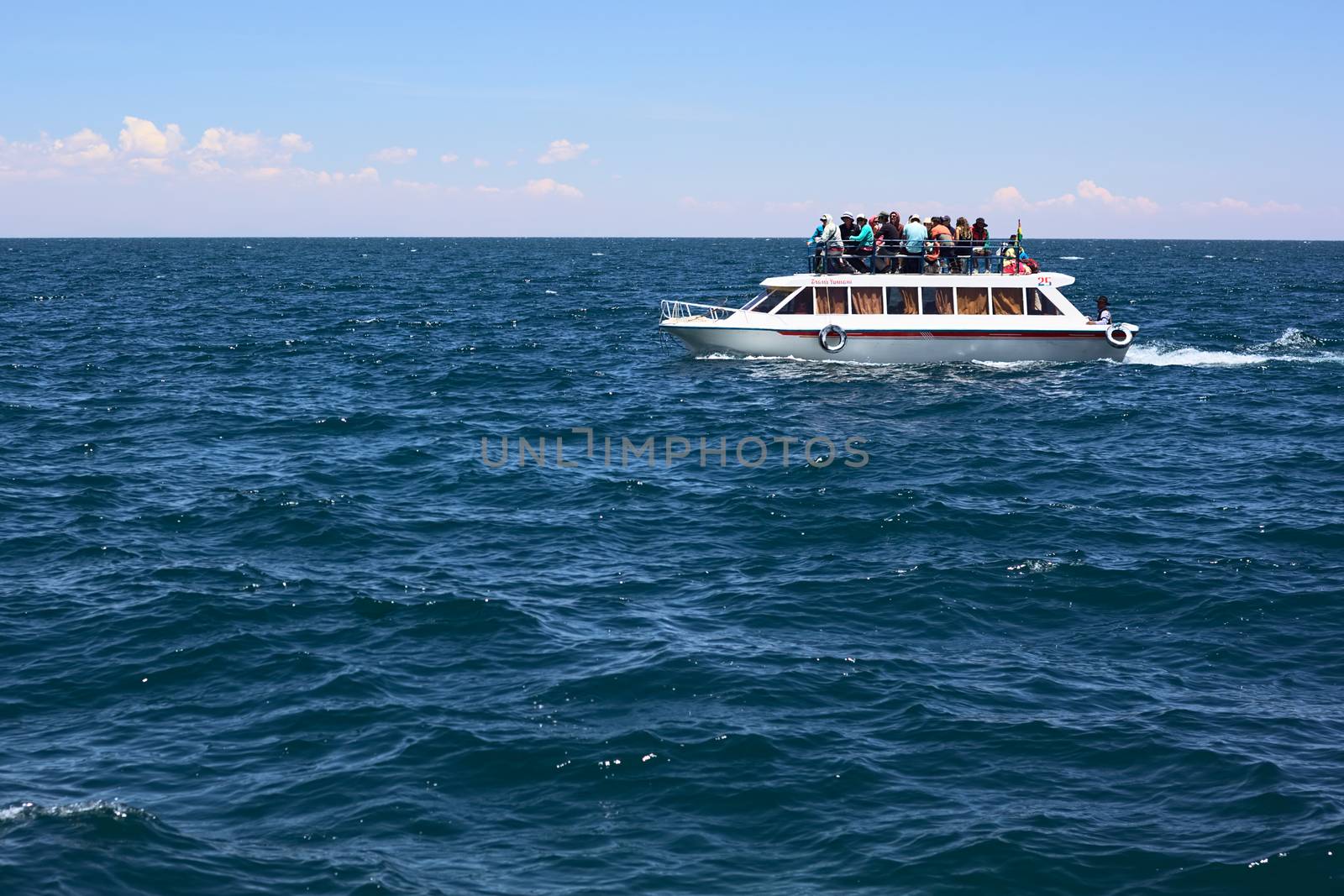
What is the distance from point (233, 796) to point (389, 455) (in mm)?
16738

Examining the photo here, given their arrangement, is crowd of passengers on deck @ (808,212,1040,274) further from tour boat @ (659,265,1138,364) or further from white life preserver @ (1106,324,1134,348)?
white life preserver @ (1106,324,1134,348)

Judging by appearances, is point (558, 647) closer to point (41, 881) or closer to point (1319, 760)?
point (41, 881)

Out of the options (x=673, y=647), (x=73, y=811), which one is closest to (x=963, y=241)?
(x=673, y=647)

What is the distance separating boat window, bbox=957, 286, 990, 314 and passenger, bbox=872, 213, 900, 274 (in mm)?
2352

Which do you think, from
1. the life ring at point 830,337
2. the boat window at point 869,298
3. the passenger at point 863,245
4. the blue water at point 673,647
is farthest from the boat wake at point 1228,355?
the life ring at point 830,337

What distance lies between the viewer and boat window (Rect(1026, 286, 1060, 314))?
4041 cm

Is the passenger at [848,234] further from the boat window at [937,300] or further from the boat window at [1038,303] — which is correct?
the boat window at [1038,303]

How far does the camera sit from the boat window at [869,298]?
40062 millimetres

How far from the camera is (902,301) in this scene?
40.2 m

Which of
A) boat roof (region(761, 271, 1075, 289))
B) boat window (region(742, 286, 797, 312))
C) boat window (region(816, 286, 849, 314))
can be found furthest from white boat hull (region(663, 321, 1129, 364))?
boat roof (region(761, 271, 1075, 289))

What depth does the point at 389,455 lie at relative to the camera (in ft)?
94.1

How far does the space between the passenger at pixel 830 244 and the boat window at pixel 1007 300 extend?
17.8ft

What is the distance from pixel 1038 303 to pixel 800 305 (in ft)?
27.0

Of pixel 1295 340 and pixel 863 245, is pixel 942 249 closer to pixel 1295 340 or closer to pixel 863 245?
pixel 863 245
